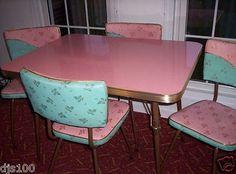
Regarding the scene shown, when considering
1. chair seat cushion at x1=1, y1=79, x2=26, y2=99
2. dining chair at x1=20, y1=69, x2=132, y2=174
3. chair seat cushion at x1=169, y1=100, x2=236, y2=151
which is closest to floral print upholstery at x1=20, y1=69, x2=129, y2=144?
dining chair at x1=20, y1=69, x2=132, y2=174

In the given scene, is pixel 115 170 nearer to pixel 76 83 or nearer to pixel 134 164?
pixel 134 164

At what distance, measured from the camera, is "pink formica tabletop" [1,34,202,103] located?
111 cm

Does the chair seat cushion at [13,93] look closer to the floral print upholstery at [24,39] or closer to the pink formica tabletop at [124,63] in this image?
the floral print upholstery at [24,39]

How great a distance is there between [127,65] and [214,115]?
0.62 meters

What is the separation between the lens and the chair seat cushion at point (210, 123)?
49.6 inches

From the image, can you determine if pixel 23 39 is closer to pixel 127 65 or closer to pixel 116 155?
pixel 127 65

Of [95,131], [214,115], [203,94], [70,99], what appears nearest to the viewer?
[70,99]

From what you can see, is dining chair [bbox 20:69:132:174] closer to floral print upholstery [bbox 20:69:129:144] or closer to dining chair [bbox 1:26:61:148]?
floral print upholstery [bbox 20:69:129:144]

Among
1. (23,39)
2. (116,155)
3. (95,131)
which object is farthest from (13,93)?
(116,155)

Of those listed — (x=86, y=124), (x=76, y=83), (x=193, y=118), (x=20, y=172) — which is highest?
(x=76, y=83)

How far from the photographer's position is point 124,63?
1383 millimetres

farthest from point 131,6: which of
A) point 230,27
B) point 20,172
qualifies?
point 20,172

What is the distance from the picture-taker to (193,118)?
1435 mm

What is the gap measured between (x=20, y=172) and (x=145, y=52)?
4.11 feet
